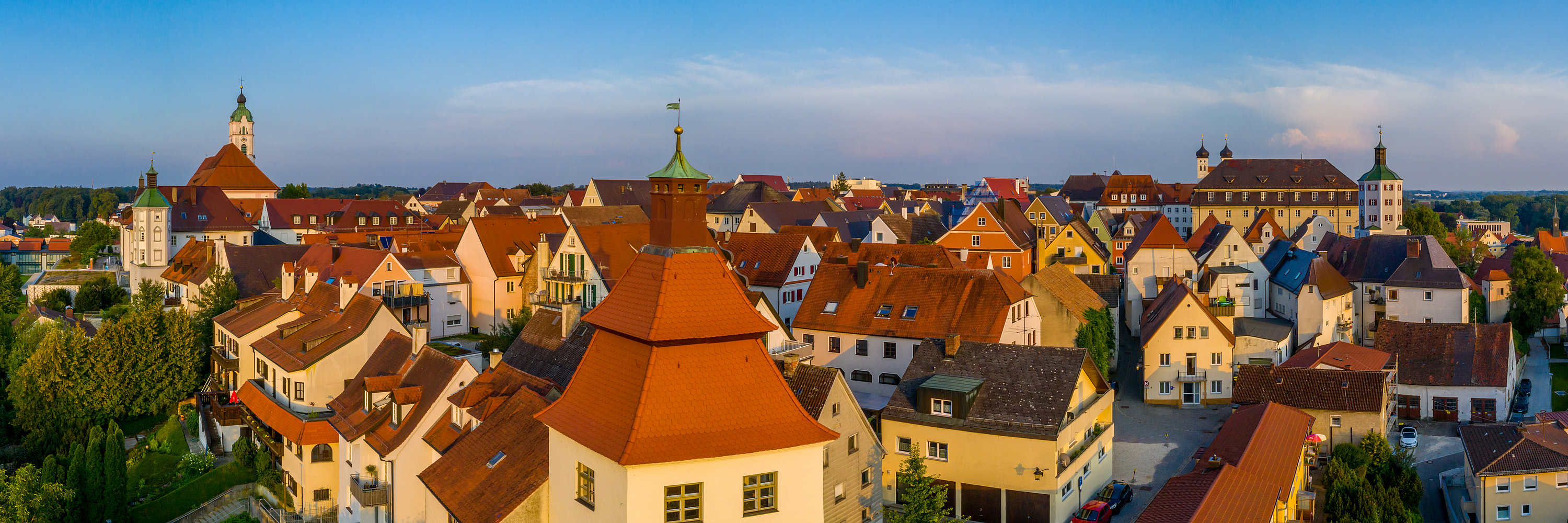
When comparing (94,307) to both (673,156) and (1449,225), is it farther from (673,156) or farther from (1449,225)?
(1449,225)

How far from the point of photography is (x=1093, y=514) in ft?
104

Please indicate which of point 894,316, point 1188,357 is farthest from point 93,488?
point 1188,357

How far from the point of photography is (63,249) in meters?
117

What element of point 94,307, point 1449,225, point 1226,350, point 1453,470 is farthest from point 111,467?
point 1449,225

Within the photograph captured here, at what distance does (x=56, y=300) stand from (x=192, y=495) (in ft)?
147

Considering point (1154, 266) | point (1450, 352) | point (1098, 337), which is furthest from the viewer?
point (1154, 266)

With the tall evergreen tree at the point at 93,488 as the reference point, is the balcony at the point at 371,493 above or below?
above

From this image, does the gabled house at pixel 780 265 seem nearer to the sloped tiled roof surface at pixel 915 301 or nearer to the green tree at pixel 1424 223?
the sloped tiled roof surface at pixel 915 301

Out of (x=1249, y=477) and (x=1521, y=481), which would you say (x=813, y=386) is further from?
(x=1521, y=481)

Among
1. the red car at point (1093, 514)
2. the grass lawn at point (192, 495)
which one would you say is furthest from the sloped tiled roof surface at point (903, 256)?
the grass lawn at point (192, 495)

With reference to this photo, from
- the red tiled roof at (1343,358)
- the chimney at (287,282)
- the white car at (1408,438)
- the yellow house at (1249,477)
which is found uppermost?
the chimney at (287,282)

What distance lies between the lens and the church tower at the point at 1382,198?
109 meters

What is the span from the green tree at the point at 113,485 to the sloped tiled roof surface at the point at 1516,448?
1915 inches

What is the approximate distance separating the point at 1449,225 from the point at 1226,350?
131056mm
